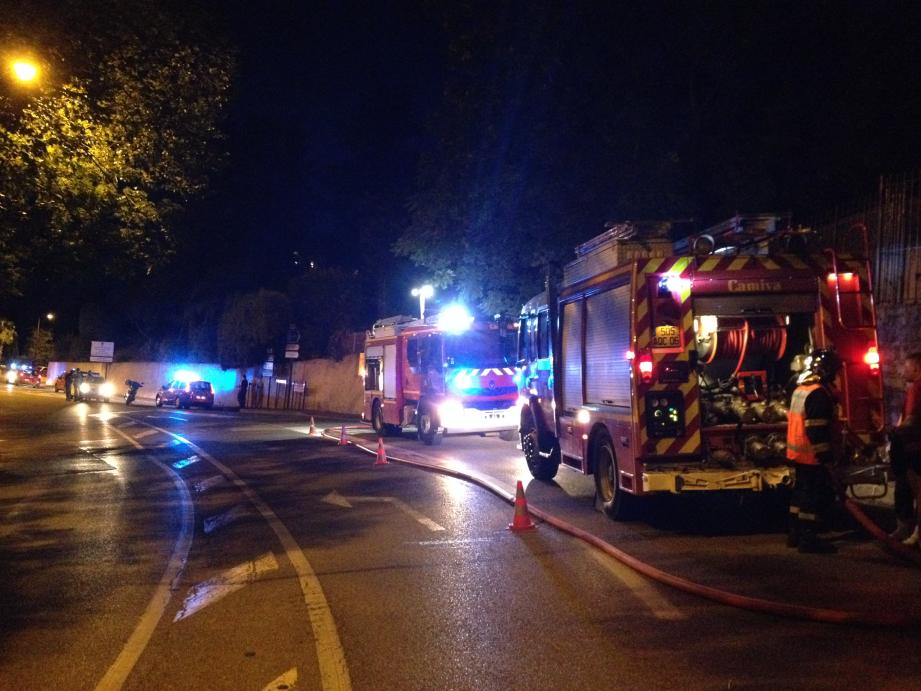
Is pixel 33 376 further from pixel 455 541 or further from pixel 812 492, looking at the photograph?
pixel 812 492

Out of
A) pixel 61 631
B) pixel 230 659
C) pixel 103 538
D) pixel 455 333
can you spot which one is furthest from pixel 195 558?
pixel 455 333

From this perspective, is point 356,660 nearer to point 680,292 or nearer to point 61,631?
point 61,631

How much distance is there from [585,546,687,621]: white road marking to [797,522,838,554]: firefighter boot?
1.66 m

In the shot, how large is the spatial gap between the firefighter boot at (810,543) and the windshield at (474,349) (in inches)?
466

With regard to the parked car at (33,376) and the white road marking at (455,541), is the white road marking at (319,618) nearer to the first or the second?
the white road marking at (455,541)

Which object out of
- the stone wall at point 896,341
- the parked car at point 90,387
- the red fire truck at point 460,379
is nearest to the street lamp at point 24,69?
the red fire truck at point 460,379

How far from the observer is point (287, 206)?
194ft

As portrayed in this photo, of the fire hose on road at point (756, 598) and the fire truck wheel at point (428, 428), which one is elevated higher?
the fire truck wheel at point (428, 428)

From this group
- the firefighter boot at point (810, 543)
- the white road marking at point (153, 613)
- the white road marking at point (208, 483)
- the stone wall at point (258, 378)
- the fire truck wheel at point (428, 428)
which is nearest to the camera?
the white road marking at point (153, 613)

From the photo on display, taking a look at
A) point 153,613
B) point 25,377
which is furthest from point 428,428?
point 25,377

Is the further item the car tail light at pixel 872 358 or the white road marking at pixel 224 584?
the car tail light at pixel 872 358

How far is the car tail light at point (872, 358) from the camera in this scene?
8.46 meters

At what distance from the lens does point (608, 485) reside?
9961mm

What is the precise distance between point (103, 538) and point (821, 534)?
24.6 ft
